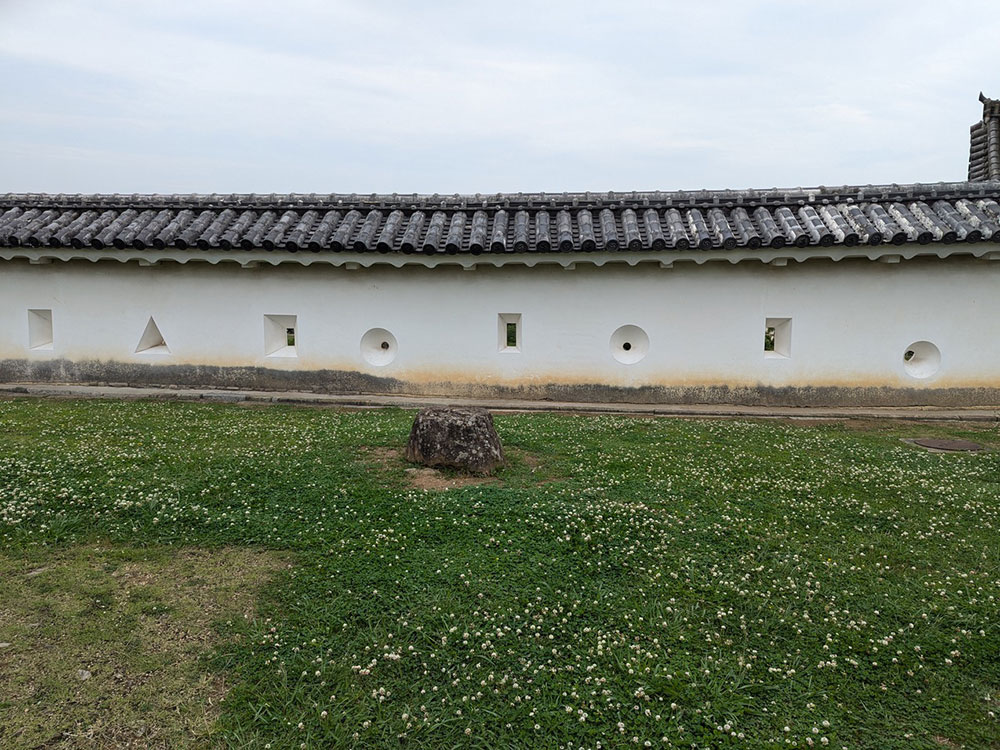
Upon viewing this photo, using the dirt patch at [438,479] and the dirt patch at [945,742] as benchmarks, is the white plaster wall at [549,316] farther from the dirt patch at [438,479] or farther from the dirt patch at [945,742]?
the dirt patch at [945,742]

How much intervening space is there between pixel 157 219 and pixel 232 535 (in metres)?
8.52

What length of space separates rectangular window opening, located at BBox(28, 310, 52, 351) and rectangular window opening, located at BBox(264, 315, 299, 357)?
4.06 meters

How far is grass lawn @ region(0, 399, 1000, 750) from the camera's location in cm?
291

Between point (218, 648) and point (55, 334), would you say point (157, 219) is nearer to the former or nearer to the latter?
point (55, 334)

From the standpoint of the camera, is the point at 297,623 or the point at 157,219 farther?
the point at 157,219

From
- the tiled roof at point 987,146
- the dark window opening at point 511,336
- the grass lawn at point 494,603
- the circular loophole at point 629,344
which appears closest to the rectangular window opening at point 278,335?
the dark window opening at point 511,336

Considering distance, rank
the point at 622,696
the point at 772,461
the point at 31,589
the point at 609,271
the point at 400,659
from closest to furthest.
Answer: the point at 622,696 < the point at 400,659 < the point at 31,589 < the point at 772,461 < the point at 609,271

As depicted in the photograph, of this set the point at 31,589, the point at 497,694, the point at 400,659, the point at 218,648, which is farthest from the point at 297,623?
the point at 31,589

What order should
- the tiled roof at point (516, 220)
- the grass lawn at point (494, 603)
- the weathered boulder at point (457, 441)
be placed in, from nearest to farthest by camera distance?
the grass lawn at point (494, 603), the weathered boulder at point (457, 441), the tiled roof at point (516, 220)

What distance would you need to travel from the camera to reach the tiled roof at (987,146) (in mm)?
13609

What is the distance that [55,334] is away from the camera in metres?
11.2

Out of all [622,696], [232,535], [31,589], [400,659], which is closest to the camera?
[622,696]

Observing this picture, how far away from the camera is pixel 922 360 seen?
10.2 meters

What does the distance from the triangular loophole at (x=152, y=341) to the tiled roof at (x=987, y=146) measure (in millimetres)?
17290
